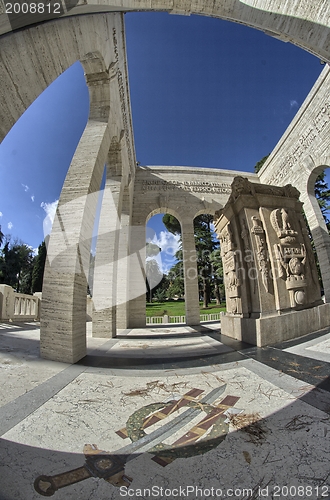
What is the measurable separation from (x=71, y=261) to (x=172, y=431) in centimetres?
357

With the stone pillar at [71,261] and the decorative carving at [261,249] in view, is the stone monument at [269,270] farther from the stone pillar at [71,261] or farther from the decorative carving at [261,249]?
the stone pillar at [71,261]

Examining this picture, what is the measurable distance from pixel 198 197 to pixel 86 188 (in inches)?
384

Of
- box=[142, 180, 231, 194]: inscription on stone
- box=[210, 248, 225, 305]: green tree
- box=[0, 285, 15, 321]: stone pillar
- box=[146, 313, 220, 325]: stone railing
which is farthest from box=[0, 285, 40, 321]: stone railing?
box=[210, 248, 225, 305]: green tree

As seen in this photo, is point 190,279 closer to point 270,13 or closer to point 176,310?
point 270,13

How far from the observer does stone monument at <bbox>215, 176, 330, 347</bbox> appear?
15.6 feet

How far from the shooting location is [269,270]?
16.6 feet

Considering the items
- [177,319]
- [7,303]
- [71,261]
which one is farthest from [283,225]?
[177,319]

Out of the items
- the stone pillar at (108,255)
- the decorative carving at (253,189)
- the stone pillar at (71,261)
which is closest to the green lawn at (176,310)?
the stone pillar at (108,255)

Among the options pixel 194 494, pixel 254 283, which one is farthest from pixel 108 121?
pixel 194 494

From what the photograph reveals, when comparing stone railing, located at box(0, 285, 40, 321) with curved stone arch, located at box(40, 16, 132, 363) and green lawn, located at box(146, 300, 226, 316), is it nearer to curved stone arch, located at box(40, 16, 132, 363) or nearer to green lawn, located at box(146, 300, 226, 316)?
curved stone arch, located at box(40, 16, 132, 363)

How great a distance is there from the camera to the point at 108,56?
6074mm

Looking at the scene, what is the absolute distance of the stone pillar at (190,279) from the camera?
37.2 feet

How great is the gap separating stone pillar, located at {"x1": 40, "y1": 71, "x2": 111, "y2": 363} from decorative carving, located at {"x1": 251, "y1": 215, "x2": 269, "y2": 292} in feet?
13.2

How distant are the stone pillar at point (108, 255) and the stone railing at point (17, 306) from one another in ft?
12.5
